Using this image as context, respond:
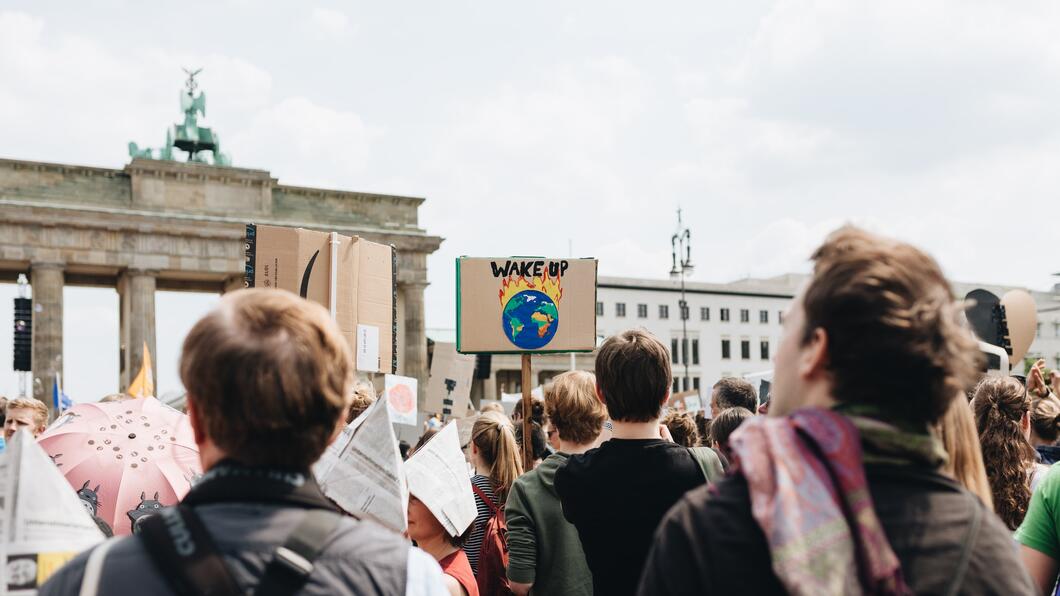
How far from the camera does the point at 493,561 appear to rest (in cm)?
495

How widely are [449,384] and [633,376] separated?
12.0 meters

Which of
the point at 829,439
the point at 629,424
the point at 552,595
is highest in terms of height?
the point at 829,439

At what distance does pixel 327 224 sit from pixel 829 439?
1797 inches

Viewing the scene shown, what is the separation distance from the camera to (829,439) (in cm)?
164

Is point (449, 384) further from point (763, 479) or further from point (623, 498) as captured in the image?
point (763, 479)

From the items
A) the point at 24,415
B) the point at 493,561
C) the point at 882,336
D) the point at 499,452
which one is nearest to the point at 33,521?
the point at 882,336

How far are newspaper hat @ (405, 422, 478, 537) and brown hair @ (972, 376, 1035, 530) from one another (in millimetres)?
2288

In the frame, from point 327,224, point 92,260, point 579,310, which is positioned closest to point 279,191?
point 327,224

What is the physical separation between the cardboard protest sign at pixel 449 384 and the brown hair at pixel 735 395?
8803 mm

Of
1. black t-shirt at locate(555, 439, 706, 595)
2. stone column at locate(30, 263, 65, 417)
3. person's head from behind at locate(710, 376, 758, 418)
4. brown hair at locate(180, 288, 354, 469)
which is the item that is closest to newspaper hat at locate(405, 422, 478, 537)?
black t-shirt at locate(555, 439, 706, 595)

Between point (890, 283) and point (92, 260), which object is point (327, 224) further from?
point (890, 283)

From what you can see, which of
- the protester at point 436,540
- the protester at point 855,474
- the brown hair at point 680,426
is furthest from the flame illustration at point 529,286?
the protester at point 855,474

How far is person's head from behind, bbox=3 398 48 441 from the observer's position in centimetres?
638

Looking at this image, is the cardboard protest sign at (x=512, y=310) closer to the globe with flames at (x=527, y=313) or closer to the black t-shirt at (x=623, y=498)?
the globe with flames at (x=527, y=313)
